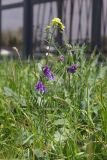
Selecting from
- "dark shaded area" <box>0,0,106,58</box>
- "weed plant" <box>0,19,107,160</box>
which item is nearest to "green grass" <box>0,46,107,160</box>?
"weed plant" <box>0,19,107,160</box>

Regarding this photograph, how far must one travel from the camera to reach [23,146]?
1.80m

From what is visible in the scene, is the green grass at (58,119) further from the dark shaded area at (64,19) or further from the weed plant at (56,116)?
the dark shaded area at (64,19)

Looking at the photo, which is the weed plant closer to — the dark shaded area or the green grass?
the green grass

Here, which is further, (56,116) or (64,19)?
(64,19)

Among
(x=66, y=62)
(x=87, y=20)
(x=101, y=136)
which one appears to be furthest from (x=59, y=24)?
(x=87, y=20)

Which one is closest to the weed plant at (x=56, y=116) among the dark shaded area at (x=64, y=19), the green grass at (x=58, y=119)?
the green grass at (x=58, y=119)

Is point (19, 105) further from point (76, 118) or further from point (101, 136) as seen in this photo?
point (101, 136)

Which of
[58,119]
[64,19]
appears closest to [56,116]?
[58,119]

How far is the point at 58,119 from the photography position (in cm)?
195

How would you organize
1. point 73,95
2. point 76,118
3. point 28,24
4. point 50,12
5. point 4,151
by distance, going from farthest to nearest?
point 28,24, point 50,12, point 73,95, point 76,118, point 4,151

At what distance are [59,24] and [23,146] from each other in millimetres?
462

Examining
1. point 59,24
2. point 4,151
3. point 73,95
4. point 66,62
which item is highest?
point 59,24

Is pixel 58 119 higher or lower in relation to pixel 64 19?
lower

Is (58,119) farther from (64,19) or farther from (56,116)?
(64,19)
